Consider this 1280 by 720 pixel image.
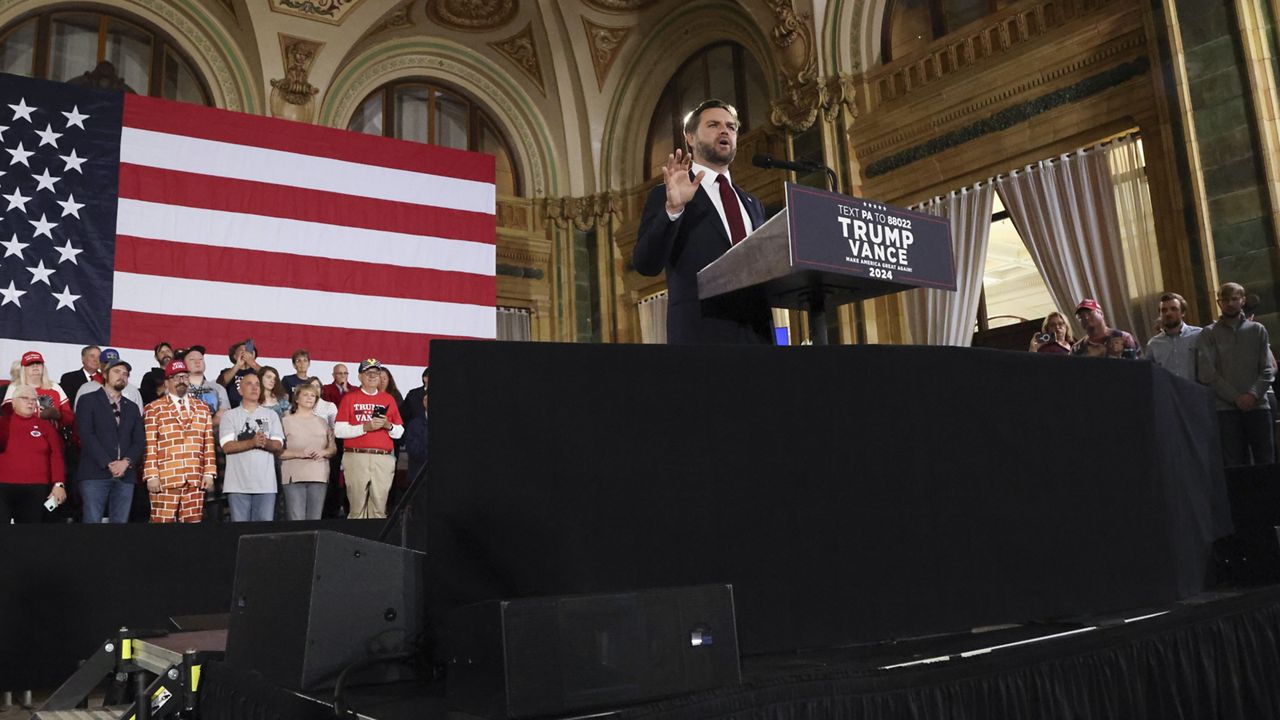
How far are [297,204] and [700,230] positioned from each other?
25.2 ft

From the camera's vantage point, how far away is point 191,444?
235 inches

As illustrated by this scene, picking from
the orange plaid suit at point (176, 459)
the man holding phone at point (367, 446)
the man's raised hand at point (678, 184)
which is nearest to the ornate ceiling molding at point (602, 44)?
the man holding phone at point (367, 446)

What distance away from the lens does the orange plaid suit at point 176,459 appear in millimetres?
5848

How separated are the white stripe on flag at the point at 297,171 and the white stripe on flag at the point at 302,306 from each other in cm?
105

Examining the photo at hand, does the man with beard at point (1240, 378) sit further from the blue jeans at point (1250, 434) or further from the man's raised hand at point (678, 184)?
the man's raised hand at point (678, 184)

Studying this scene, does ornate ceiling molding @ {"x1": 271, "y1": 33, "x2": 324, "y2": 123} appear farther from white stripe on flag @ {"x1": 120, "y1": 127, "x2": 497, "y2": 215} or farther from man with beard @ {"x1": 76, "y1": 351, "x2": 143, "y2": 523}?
man with beard @ {"x1": 76, "y1": 351, "x2": 143, "y2": 523}

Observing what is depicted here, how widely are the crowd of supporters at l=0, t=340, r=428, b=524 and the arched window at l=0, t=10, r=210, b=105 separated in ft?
16.8

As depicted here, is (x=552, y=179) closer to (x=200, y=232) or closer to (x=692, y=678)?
(x=200, y=232)

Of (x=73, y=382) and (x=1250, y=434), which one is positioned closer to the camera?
(x=1250, y=434)

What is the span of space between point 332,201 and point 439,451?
832 centimetres

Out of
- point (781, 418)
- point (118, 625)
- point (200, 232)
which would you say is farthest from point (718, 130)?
point (200, 232)

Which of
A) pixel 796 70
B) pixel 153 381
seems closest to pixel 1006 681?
pixel 153 381

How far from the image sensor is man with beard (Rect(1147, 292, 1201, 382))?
5820 mm

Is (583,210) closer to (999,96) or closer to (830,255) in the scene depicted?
(999,96)
